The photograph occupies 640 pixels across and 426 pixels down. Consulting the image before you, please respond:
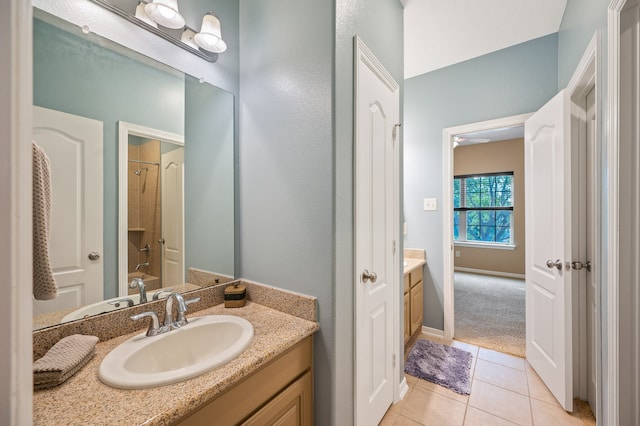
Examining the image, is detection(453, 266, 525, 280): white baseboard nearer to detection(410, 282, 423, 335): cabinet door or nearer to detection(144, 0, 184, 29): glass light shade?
detection(410, 282, 423, 335): cabinet door

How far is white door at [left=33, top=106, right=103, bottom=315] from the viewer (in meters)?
0.91

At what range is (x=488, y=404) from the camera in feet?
5.74

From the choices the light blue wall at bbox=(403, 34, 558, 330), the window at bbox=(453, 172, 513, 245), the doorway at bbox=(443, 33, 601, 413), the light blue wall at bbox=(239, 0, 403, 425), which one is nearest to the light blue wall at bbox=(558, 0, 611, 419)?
the doorway at bbox=(443, 33, 601, 413)

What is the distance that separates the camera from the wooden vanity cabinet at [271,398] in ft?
2.54

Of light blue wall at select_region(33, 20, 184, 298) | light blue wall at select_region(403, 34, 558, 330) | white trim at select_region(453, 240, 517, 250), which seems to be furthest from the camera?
white trim at select_region(453, 240, 517, 250)

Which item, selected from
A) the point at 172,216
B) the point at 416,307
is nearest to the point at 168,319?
the point at 172,216

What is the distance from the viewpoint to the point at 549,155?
189 cm

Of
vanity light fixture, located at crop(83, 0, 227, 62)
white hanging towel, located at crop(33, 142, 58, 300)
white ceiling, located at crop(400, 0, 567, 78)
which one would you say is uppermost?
white ceiling, located at crop(400, 0, 567, 78)

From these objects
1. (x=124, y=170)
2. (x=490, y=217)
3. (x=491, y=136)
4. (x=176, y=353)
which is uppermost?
(x=491, y=136)

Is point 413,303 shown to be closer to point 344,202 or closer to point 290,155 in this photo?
→ point 344,202

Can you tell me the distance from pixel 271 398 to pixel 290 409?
0.14 meters

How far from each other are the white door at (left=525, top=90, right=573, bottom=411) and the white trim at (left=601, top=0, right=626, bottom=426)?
67 cm

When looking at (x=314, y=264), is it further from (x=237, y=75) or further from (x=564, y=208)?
(x=564, y=208)

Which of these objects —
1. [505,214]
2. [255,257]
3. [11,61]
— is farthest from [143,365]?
[505,214]
